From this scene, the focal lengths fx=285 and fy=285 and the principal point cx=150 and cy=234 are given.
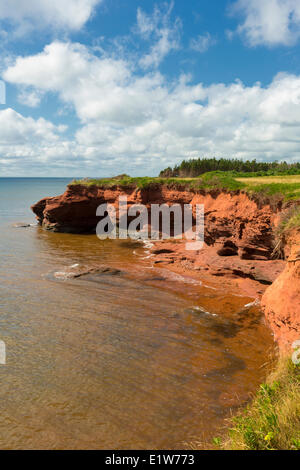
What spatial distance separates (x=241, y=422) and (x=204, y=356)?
11.1 feet

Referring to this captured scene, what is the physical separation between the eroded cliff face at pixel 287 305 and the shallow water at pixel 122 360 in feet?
3.31

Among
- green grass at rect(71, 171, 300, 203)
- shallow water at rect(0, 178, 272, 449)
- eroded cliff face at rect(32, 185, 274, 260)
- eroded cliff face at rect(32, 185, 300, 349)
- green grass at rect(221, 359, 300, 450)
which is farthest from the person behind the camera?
eroded cliff face at rect(32, 185, 274, 260)

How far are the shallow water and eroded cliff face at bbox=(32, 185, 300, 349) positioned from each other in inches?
58.1

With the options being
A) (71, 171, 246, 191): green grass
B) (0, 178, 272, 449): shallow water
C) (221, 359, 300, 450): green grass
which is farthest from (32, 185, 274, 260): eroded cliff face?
(221, 359, 300, 450): green grass

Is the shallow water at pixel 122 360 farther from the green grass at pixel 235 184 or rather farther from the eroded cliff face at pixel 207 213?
the green grass at pixel 235 184

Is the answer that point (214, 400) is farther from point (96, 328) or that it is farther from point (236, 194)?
point (236, 194)

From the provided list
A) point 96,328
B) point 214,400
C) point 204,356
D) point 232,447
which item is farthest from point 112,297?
point 232,447

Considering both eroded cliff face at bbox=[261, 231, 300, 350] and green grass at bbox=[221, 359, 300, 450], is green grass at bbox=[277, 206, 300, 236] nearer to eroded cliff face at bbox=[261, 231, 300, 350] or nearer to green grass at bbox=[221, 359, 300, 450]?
eroded cliff face at bbox=[261, 231, 300, 350]

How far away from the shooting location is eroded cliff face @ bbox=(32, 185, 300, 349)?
7.82m

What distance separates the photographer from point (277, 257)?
13555 mm

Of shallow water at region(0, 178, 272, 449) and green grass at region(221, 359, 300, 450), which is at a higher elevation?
green grass at region(221, 359, 300, 450)

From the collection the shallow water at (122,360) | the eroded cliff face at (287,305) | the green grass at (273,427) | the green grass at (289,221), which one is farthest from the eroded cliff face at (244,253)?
the green grass at (273,427)

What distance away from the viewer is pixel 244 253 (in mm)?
14875
